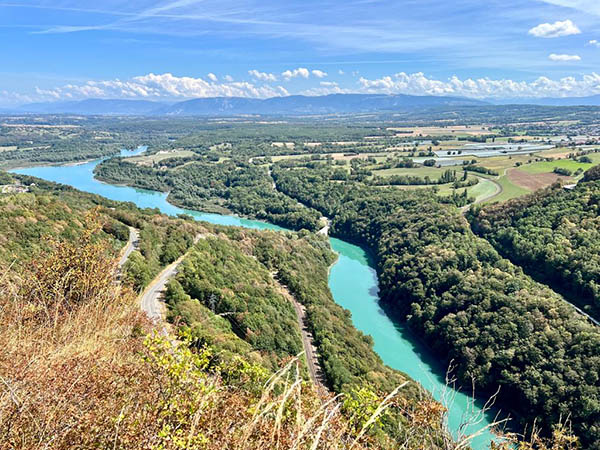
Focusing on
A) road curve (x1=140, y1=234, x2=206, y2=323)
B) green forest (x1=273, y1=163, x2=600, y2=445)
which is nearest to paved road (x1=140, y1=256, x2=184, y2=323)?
road curve (x1=140, y1=234, x2=206, y2=323)

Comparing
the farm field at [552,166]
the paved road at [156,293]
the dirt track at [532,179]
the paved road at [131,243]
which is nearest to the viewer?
the paved road at [156,293]

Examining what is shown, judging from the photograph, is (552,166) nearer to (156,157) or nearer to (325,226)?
(325,226)

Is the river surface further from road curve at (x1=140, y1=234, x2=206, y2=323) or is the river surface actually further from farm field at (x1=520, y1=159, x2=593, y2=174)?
farm field at (x1=520, y1=159, x2=593, y2=174)

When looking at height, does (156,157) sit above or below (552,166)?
below

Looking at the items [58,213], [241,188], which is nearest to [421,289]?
[58,213]

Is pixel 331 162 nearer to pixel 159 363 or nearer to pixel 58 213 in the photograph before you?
pixel 58 213

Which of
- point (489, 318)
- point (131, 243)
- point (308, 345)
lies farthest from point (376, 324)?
point (131, 243)

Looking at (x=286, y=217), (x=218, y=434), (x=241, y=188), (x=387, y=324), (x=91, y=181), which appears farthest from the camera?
(x=91, y=181)

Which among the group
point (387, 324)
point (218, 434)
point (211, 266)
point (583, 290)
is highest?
point (218, 434)

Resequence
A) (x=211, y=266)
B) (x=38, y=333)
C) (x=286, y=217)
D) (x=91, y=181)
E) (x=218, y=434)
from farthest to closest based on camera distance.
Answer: (x=91, y=181) → (x=286, y=217) → (x=211, y=266) → (x=38, y=333) → (x=218, y=434)

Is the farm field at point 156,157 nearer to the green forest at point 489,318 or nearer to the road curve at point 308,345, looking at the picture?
the green forest at point 489,318

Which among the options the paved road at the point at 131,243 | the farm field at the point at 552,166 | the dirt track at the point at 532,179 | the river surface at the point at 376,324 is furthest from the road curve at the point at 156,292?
the farm field at the point at 552,166
